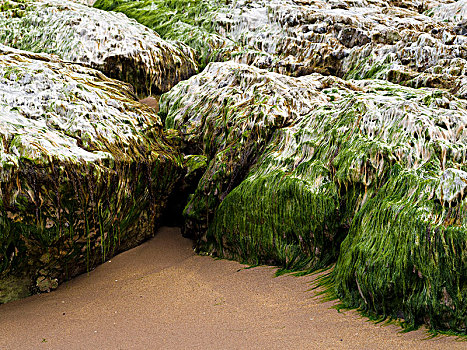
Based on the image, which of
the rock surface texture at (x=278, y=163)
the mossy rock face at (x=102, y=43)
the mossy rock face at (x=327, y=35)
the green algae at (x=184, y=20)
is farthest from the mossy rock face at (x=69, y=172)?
the mossy rock face at (x=327, y=35)

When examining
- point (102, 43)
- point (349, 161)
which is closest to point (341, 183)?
point (349, 161)

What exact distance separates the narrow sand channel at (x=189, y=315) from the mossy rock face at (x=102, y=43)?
10.2 ft

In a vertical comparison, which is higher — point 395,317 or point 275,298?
point 395,317

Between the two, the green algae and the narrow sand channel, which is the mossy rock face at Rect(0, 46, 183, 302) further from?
the green algae

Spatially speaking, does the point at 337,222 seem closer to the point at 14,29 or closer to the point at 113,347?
the point at 113,347

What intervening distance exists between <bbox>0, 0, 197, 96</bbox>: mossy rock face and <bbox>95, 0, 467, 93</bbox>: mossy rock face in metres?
0.72

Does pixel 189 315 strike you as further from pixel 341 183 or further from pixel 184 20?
pixel 184 20

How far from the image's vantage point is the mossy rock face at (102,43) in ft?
20.1

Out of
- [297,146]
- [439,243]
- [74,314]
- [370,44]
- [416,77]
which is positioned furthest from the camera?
[370,44]

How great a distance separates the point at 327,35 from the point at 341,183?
156 inches

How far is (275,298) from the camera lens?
3238mm

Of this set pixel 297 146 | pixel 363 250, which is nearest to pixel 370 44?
pixel 297 146

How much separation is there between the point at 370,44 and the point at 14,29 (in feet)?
17.9

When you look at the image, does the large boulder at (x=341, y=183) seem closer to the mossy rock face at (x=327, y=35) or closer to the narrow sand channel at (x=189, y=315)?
the narrow sand channel at (x=189, y=315)
